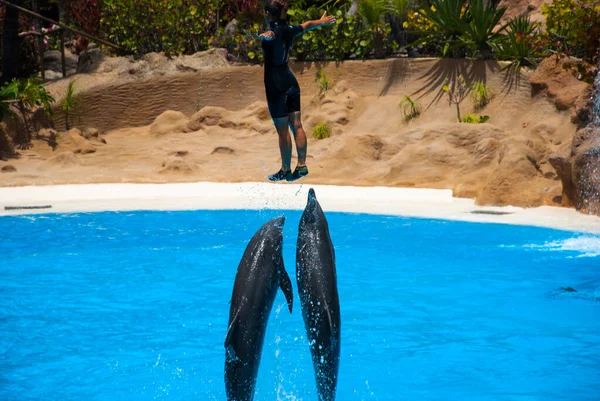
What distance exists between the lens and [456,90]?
684 inches

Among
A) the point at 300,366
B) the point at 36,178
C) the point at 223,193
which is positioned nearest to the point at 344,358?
the point at 300,366

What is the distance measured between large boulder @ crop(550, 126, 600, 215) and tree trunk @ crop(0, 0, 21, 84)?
12064mm

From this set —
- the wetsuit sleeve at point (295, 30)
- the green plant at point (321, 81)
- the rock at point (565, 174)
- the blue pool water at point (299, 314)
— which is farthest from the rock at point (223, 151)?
the wetsuit sleeve at point (295, 30)

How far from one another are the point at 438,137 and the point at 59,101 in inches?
341

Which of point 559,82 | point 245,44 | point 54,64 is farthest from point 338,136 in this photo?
point 54,64

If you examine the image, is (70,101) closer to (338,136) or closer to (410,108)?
→ (338,136)

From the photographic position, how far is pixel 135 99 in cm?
1973

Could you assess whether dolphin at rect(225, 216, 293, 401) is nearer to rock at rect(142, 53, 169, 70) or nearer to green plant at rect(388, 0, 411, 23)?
green plant at rect(388, 0, 411, 23)

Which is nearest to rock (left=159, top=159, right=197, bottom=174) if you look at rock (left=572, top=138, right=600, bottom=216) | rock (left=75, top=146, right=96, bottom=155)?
rock (left=75, top=146, right=96, bottom=155)

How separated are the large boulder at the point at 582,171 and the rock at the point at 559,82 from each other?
2636 millimetres

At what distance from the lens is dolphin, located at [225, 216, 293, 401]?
3.58m

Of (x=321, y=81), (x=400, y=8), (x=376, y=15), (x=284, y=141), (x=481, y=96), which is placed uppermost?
(x=400, y=8)

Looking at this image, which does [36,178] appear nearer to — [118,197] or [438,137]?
[118,197]

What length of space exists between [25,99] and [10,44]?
67.9 inches
